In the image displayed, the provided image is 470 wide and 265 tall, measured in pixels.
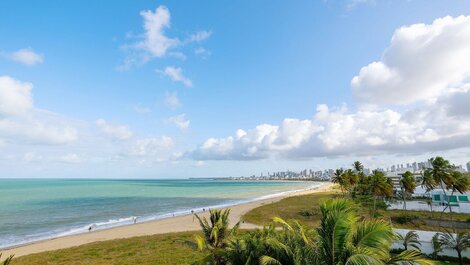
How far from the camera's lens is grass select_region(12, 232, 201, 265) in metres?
23.8

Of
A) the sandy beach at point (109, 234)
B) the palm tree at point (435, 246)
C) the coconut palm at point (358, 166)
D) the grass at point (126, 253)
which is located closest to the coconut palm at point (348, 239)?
the grass at point (126, 253)

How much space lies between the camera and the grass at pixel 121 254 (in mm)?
23812

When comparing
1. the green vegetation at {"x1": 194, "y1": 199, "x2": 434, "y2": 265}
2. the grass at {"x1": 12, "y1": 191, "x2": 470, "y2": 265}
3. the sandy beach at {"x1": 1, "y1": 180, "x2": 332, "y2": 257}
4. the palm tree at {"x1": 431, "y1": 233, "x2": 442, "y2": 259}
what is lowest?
the sandy beach at {"x1": 1, "y1": 180, "x2": 332, "y2": 257}

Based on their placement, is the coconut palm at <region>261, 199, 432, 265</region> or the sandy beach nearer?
the coconut palm at <region>261, 199, 432, 265</region>

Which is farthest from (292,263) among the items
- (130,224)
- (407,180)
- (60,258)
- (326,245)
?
(407,180)

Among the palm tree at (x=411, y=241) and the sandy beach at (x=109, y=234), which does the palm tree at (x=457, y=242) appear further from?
the sandy beach at (x=109, y=234)

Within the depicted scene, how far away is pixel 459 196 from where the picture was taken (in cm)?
5209

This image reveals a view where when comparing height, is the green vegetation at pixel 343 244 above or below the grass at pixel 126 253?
above

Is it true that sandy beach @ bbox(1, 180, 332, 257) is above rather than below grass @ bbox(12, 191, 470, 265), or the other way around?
below

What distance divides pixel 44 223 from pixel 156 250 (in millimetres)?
32752

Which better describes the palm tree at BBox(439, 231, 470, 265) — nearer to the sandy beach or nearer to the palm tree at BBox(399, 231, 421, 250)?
the palm tree at BBox(399, 231, 421, 250)

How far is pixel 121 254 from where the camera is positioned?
86.0ft

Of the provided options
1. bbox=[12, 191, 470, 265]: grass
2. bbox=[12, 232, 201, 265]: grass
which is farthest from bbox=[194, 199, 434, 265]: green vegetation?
bbox=[12, 232, 201, 265]: grass

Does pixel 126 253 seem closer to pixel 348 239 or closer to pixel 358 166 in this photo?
pixel 348 239
